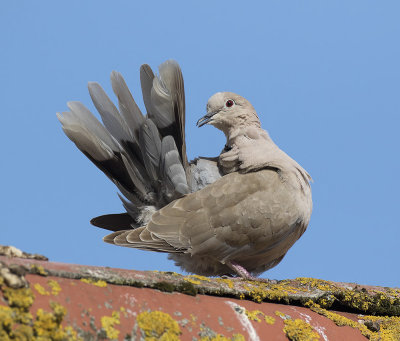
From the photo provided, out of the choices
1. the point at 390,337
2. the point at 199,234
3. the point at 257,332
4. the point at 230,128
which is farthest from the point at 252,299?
the point at 230,128

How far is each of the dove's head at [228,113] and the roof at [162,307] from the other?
2108mm

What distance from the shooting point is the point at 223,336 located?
2.38m

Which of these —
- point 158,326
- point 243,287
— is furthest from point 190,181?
point 158,326

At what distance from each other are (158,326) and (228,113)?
3.21 metres

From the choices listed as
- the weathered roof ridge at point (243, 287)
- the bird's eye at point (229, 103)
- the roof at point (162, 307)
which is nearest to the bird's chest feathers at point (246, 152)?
the bird's eye at point (229, 103)

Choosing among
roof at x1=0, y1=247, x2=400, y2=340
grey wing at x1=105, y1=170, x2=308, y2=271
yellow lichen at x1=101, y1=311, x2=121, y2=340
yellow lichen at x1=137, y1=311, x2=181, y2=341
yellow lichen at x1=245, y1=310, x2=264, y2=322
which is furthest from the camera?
grey wing at x1=105, y1=170, x2=308, y2=271

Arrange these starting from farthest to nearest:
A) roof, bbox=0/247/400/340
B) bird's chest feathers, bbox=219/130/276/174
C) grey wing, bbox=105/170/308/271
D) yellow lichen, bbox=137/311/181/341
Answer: bird's chest feathers, bbox=219/130/276/174 < grey wing, bbox=105/170/308/271 < yellow lichen, bbox=137/311/181/341 < roof, bbox=0/247/400/340

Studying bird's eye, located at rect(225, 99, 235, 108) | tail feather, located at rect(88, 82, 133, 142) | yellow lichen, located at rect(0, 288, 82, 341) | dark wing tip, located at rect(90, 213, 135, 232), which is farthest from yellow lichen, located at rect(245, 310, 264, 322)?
bird's eye, located at rect(225, 99, 235, 108)

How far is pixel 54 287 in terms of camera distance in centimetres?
205

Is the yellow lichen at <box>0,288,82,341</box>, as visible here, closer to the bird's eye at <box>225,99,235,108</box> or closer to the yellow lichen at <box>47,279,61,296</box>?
the yellow lichen at <box>47,279,61,296</box>

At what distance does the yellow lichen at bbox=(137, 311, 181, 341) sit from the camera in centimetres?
218

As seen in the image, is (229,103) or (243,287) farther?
(229,103)

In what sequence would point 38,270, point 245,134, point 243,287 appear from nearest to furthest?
point 38,270, point 243,287, point 245,134

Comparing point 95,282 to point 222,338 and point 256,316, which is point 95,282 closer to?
point 222,338
